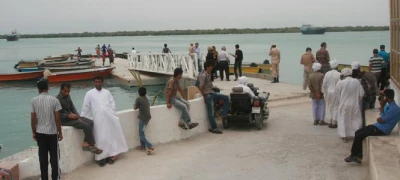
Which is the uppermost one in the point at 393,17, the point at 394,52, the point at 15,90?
the point at 393,17

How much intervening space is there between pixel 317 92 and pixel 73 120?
205 inches

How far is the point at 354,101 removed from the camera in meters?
7.51

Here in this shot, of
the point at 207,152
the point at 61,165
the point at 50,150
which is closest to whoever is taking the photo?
the point at 50,150

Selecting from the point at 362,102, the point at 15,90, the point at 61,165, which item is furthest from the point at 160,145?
the point at 15,90

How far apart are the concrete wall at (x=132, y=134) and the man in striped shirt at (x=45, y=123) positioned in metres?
0.47

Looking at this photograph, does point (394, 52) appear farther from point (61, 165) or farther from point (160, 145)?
point (61, 165)

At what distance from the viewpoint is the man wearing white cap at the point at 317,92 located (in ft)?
30.3

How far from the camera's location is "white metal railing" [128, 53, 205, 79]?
65.2 feet

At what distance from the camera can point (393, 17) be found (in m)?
7.70

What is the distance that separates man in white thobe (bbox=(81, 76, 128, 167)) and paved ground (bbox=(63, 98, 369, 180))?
215 millimetres

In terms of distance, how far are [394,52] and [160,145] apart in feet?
15.1

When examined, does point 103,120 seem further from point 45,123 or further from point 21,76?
point 21,76

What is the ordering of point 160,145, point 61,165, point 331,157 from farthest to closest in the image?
point 160,145, point 331,157, point 61,165

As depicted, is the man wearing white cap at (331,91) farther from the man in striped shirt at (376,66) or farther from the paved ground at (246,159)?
the man in striped shirt at (376,66)
